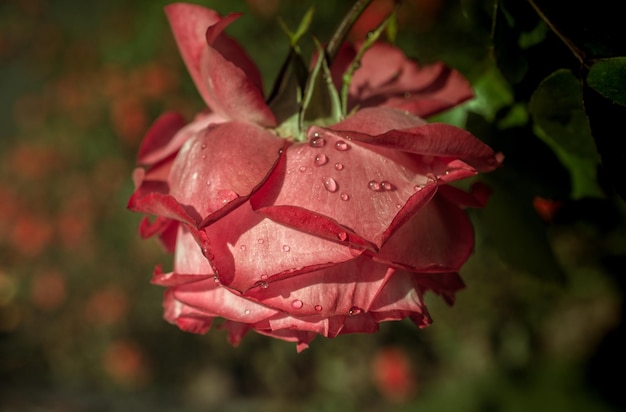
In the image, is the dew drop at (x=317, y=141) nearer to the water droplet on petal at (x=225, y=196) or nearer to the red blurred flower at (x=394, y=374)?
the water droplet on petal at (x=225, y=196)

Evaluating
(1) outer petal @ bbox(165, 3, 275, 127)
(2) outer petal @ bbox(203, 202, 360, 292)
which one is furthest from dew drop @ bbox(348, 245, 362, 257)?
(1) outer petal @ bbox(165, 3, 275, 127)

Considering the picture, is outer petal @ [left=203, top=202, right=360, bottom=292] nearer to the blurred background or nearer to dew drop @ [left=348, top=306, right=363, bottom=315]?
dew drop @ [left=348, top=306, right=363, bottom=315]

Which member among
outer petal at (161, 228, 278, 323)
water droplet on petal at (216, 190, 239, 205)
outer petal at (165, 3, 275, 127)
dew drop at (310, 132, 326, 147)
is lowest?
outer petal at (161, 228, 278, 323)

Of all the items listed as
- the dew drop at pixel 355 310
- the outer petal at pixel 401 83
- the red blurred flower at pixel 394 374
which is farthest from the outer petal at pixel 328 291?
the red blurred flower at pixel 394 374

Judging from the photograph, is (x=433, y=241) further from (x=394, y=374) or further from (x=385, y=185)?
(x=394, y=374)

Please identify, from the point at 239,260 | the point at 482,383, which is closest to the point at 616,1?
the point at 239,260

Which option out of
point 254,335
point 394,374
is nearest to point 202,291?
point 394,374

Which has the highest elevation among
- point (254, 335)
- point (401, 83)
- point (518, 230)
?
point (401, 83)
